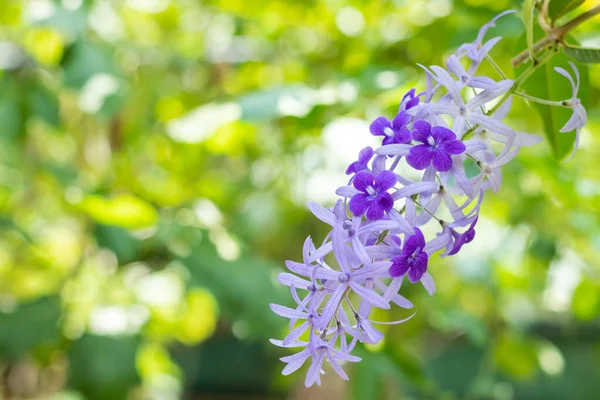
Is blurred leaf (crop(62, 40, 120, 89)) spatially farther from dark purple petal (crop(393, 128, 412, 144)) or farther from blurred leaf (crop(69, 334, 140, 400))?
dark purple petal (crop(393, 128, 412, 144))

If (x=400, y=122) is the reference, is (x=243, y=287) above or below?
below

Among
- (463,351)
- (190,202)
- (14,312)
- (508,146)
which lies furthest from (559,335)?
(508,146)

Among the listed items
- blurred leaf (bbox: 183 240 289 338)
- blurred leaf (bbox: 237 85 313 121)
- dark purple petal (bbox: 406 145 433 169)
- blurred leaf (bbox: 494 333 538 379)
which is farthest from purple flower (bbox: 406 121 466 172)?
blurred leaf (bbox: 494 333 538 379)

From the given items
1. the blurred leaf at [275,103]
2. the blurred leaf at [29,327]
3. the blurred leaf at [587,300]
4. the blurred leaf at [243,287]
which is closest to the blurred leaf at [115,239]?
the blurred leaf at [243,287]

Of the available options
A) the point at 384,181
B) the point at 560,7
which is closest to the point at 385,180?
the point at 384,181

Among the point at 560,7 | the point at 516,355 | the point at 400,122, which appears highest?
the point at 560,7

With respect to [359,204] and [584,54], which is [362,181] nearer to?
[359,204]

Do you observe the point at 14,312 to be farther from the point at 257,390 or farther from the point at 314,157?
the point at 257,390
